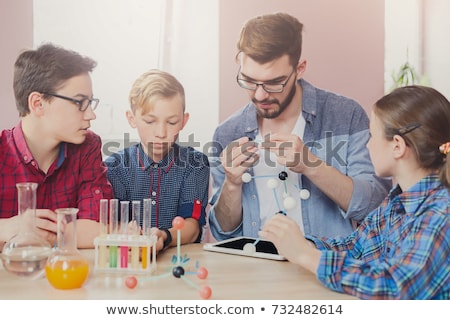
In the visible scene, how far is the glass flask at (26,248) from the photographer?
1478 mm

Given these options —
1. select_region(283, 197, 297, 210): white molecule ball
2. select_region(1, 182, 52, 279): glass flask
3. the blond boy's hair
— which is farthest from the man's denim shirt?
→ select_region(1, 182, 52, 279): glass flask

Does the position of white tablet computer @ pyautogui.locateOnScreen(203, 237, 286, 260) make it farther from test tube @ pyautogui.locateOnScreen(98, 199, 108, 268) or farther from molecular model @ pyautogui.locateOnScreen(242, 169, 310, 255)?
test tube @ pyautogui.locateOnScreen(98, 199, 108, 268)

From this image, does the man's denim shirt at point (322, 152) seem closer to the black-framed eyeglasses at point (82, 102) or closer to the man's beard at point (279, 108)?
the man's beard at point (279, 108)

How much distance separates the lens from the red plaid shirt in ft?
6.68

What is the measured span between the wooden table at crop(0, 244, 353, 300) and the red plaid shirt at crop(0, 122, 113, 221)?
0.47 meters

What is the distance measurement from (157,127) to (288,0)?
721 millimetres

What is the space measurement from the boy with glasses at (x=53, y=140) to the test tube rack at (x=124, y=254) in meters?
0.45

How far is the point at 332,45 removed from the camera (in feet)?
7.30

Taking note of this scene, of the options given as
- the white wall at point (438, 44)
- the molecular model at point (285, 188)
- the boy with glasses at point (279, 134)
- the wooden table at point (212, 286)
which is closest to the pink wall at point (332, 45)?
the boy with glasses at point (279, 134)

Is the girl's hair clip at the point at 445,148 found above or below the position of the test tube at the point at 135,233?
above

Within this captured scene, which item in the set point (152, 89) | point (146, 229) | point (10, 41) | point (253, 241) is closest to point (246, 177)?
point (253, 241)

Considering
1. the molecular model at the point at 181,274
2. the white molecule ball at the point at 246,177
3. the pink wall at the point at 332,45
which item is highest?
the pink wall at the point at 332,45

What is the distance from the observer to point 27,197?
61.3 inches

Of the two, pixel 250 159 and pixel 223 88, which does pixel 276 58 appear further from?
pixel 250 159
